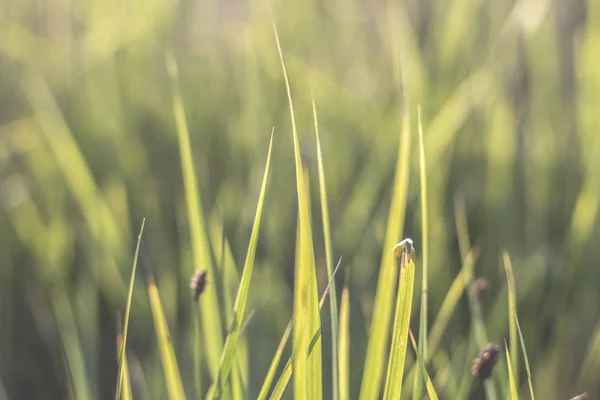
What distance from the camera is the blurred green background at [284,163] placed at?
0.63m

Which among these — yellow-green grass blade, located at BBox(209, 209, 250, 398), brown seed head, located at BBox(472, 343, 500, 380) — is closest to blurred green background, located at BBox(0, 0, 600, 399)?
yellow-green grass blade, located at BBox(209, 209, 250, 398)

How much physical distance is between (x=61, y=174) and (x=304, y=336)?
1.74 ft

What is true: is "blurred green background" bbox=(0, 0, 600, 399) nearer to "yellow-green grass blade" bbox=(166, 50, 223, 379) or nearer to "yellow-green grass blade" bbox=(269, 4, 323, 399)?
"yellow-green grass blade" bbox=(166, 50, 223, 379)

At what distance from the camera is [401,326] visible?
0.33 metres

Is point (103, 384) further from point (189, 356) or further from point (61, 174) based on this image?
point (61, 174)

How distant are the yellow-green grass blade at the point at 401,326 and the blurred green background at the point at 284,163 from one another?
21 cm

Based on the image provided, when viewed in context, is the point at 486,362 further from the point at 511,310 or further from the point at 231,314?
the point at 231,314

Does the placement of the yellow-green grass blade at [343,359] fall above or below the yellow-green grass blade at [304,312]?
below

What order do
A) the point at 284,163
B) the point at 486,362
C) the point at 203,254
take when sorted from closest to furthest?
the point at 486,362, the point at 203,254, the point at 284,163

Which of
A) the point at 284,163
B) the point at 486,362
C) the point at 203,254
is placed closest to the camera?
the point at 486,362

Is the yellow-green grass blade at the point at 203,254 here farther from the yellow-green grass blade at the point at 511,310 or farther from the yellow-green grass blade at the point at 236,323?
the yellow-green grass blade at the point at 511,310

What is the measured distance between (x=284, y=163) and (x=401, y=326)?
18.0 inches

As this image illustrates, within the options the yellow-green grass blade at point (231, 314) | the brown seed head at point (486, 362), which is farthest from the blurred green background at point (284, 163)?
the brown seed head at point (486, 362)

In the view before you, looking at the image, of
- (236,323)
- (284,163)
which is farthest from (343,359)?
(284,163)
